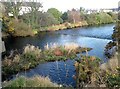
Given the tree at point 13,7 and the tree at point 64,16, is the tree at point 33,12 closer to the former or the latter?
the tree at point 13,7

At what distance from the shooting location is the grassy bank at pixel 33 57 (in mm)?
13779

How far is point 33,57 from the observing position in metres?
15.9

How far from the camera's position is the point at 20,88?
7746mm

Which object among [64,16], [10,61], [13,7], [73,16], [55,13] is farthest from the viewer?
[64,16]

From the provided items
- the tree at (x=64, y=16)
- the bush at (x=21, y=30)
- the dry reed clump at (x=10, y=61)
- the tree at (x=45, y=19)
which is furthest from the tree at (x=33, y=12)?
the dry reed clump at (x=10, y=61)

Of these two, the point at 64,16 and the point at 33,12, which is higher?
the point at 33,12

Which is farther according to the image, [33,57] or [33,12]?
[33,12]

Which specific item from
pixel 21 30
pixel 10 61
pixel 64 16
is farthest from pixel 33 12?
pixel 10 61

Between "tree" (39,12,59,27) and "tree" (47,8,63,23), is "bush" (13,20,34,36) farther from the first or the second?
"tree" (47,8,63,23)

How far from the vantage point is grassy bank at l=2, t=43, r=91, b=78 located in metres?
13.8

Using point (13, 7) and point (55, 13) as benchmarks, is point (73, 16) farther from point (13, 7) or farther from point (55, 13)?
point (13, 7)

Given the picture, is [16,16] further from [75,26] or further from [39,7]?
[75,26]

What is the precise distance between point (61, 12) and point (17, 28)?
1214cm

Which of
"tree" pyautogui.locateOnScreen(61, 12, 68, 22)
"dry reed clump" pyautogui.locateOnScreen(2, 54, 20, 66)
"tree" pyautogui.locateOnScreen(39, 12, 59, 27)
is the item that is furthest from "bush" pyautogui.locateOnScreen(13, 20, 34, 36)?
"dry reed clump" pyautogui.locateOnScreen(2, 54, 20, 66)
